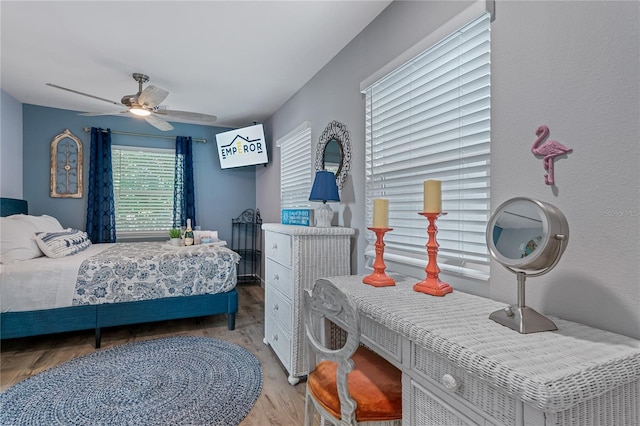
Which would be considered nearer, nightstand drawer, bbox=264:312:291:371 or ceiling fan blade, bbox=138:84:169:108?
nightstand drawer, bbox=264:312:291:371

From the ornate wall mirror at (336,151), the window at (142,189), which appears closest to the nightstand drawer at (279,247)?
the ornate wall mirror at (336,151)

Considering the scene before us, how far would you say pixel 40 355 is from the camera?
8.60 feet

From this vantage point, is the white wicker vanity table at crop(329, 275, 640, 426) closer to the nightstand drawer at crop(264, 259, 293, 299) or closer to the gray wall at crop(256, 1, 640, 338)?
the gray wall at crop(256, 1, 640, 338)

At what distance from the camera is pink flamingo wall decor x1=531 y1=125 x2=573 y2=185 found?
110 centimetres

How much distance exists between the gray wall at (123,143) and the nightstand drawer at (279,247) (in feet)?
8.40

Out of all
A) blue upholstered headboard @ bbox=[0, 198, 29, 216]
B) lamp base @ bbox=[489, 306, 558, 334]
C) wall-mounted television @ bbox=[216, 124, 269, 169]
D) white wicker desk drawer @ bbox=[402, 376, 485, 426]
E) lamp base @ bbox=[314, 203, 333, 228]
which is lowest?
white wicker desk drawer @ bbox=[402, 376, 485, 426]

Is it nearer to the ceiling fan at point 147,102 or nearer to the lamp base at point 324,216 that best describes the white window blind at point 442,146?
the lamp base at point 324,216

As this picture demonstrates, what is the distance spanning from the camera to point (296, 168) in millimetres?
3539

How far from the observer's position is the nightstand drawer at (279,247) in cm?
235

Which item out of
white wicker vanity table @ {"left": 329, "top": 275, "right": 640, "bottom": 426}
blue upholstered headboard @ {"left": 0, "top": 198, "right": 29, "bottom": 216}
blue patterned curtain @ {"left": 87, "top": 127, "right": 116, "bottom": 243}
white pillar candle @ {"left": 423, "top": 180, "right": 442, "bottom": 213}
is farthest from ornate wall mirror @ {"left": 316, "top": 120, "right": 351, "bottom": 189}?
blue upholstered headboard @ {"left": 0, "top": 198, "right": 29, "bottom": 216}

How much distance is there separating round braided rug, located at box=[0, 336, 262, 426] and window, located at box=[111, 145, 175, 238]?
233 cm

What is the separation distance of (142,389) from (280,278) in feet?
3.85

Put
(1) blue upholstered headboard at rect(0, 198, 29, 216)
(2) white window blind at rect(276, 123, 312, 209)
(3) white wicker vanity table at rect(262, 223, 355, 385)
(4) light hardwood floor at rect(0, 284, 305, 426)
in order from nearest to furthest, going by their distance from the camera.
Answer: (4) light hardwood floor at rect(0, 284, 305, 426) → (3) white wicker vanity table at rect(262, 223, 355, 385) → (2) white window blind at rect(276, 123, 312, 209) → (1) blue upholstered headboard at rect(0, 198, 29, 216)

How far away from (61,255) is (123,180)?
6.32 ft
